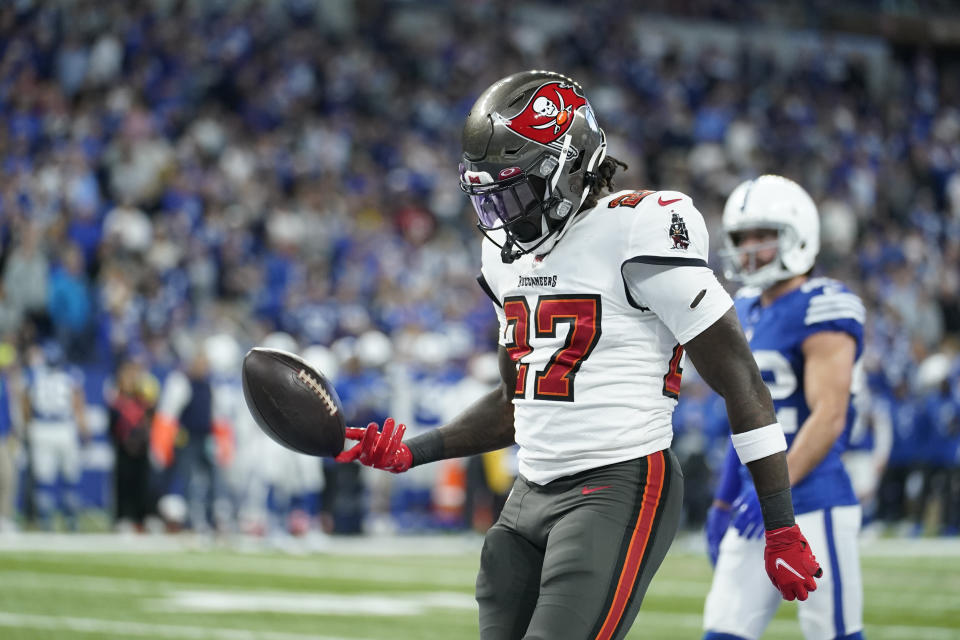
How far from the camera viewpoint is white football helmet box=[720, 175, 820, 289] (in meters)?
4.45

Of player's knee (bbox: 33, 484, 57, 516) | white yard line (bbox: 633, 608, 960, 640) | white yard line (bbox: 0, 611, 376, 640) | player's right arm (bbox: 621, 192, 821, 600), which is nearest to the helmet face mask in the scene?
player's right arm (bbox: 621, 192, 821, 600)

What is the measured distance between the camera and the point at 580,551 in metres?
2.91

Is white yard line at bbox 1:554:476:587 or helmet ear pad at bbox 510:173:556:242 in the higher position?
helmet ear pad at bbox 510:173:556:242

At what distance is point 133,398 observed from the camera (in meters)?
12.0

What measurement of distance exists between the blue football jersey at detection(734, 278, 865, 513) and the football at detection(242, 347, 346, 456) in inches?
57.5

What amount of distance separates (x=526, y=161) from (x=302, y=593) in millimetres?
5603

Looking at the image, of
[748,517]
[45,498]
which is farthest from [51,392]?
[748,517]

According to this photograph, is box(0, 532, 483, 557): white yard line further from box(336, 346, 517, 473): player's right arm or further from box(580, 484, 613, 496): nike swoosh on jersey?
box(580, 484, 613, 496): nike swoosh on jersey

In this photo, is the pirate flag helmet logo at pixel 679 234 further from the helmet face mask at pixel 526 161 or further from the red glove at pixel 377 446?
the red glove at pixel 377 446

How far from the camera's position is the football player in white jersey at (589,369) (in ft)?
9.70

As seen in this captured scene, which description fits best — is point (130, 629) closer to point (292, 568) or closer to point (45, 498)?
point (292, 568)

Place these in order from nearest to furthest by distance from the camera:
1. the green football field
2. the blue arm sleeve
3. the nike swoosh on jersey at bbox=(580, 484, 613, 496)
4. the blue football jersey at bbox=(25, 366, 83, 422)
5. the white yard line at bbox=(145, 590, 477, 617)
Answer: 1. the nike swoosh on jersey at bbox=(580, 484, 613, 496)
2. the blue arm sleeve
3. the green football field
4. the white yard line at bbox=(145, 590, 477, 617)
5. the blue football jersey at bbox=(25, 366, 83, 422)

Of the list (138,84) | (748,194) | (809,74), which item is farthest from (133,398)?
(809,74)

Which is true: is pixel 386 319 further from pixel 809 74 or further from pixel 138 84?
pixel 809 74
